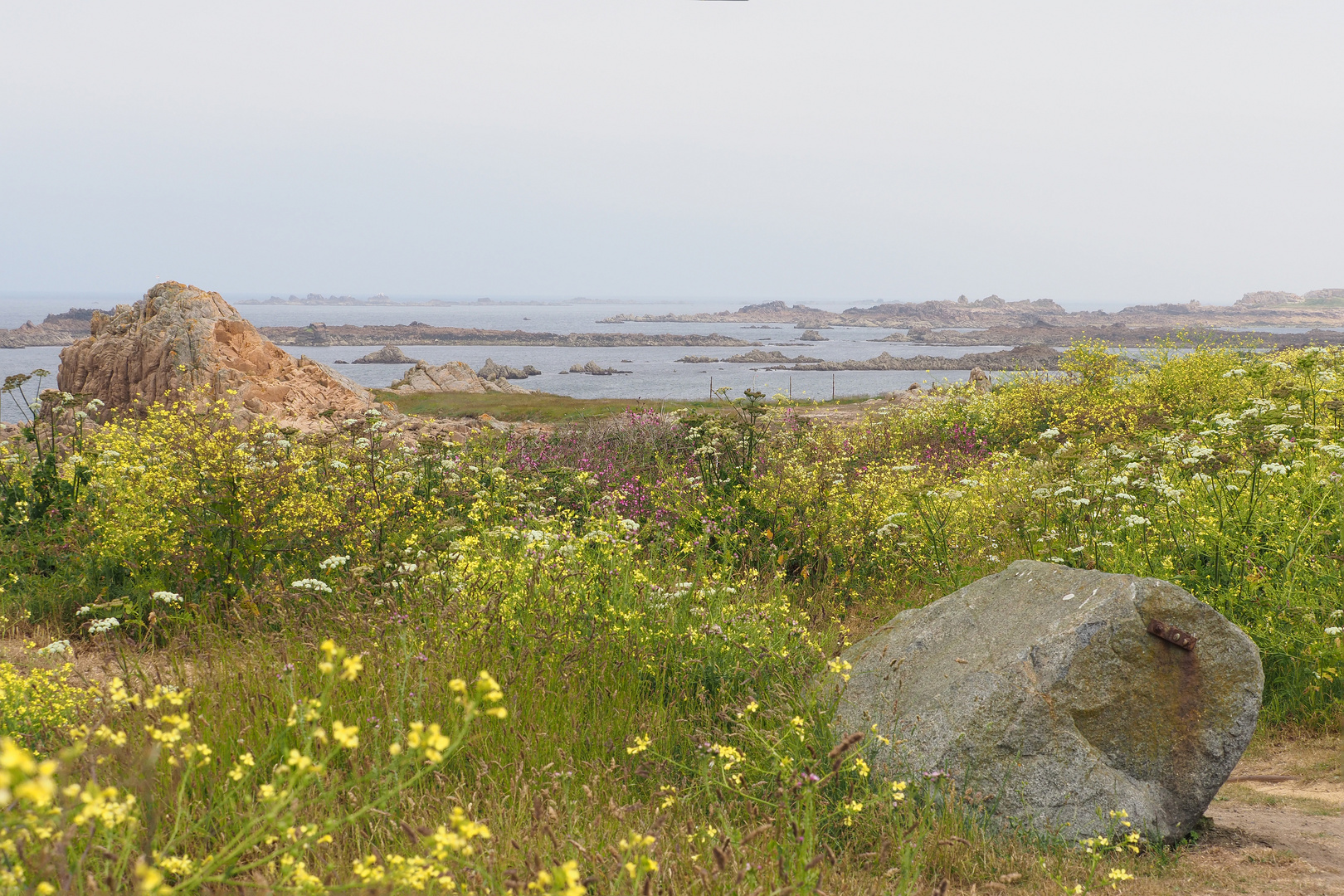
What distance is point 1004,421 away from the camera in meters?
16.5

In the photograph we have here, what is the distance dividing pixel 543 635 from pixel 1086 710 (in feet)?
9.59

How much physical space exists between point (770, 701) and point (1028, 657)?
1391 mm

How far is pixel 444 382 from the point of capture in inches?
1644

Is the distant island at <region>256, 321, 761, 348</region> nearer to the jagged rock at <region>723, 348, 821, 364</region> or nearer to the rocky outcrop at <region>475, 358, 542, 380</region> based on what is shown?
the jagged rock at <region>723, 348, 821, 364</region>

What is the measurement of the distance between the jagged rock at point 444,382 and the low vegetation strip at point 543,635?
1204 inches

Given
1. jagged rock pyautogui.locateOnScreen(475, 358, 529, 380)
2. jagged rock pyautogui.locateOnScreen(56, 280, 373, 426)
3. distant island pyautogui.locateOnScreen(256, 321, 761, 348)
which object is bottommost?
jagged rock pyautogui.locateOnScreen(475, 358, 529, 380)

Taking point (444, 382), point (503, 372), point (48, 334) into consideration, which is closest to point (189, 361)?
point (444, 382)

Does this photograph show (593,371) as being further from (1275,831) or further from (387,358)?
(1275,831)

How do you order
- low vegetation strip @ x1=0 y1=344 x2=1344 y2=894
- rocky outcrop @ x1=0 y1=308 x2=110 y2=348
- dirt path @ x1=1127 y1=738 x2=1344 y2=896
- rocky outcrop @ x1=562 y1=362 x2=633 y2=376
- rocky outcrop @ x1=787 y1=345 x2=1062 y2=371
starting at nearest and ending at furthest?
1. low vegetation strip @ x1=0 y1=344 x2=1344 y2=894
2. dirt path @ x1=1127 y1=738 x2=1344 y2=896
3. rocky outcrop @ x1=787 y1=345 x2=1062 y2=371
4. rocky outcrop @ x1=562 y1=362 x2=633 y2=376
5. rocky outcrop @ x1=0 y1=308 x2=110 y2=348

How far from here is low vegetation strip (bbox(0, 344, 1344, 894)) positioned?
98.7 inches

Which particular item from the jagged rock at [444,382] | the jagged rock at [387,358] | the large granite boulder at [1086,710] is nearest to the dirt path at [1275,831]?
the large granite boulder at [1086,710]

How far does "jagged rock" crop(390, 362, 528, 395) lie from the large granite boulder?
37.3 metres

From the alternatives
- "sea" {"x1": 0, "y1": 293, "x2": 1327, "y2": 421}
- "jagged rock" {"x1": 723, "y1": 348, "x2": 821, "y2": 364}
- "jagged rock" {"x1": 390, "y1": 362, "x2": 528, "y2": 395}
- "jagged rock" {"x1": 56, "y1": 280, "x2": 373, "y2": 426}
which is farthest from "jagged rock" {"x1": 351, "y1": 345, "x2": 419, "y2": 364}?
"jagged rock" {"x1": 56, "y1": 280, "x2": 373, "y2": 426}

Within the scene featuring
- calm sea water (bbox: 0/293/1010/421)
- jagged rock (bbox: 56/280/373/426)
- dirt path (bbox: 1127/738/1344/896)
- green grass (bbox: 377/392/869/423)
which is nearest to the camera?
dirt path (bbox: 1127/738/1344/896)
